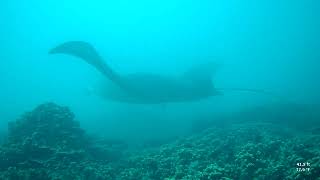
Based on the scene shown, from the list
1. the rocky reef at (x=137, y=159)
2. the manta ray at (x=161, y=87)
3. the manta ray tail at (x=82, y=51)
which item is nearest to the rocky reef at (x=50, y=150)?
the rocky reef at (x=137, y=159)

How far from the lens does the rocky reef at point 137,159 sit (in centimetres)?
627

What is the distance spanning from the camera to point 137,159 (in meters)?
9.30

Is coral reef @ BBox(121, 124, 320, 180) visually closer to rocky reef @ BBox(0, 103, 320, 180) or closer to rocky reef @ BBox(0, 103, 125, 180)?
rocky reef @ BBox(0, 103, 320, 180)

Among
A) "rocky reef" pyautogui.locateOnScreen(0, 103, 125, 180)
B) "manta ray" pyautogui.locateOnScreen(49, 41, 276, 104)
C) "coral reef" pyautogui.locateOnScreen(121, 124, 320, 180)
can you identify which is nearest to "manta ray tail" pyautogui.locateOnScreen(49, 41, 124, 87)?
"manta ray" pyautogui.locateOnScreen(49, 41, 276, 104)

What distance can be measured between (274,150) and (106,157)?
5.26 meters

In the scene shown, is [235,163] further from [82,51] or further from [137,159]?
[82,51]

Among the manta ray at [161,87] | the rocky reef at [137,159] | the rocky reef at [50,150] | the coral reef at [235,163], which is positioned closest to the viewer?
the coral reef at [235,163]

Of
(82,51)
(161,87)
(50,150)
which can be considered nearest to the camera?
(50,150)

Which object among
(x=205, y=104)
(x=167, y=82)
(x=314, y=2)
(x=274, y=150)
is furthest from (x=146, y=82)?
(x=314, y=2)

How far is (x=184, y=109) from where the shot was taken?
29.4 m

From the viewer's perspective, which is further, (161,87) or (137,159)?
(161,87)

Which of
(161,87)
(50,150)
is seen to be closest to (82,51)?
(50,150)

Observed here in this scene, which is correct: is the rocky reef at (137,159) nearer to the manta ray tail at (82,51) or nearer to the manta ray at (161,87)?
the manta ray tail at (82,51)

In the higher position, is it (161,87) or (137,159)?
(161,87)
